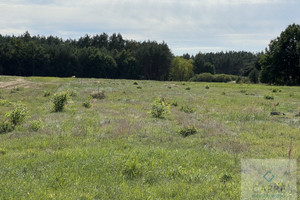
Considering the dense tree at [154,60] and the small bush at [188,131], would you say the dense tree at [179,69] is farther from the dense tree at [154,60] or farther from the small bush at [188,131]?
the small bush at [188,131]

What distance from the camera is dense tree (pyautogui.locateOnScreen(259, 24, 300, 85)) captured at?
198 ft

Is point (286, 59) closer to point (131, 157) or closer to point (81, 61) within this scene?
point (131, 157)

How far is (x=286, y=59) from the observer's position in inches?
2409

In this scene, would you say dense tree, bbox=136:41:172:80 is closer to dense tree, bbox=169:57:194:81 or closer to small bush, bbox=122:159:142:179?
dense tree, bbox=169:57:194:81

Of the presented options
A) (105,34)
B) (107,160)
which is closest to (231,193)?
(107,160)

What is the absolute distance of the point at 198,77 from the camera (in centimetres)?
10488

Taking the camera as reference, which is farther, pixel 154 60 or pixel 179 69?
pixel 179 69

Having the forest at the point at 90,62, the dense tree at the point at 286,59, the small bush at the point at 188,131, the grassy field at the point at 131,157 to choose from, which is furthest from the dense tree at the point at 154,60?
the small bush at the point at 188,131

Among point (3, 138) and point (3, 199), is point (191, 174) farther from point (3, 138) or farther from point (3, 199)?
point (3, 138)

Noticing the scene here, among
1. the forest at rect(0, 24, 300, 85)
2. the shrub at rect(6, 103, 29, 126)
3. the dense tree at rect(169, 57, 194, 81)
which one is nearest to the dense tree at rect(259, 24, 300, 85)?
the forest at rect(0, 24, 300, 85)

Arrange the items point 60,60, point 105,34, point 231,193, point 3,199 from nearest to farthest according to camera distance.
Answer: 1. point 3,199
2. point 231,193
3. point 60,60
4. point 105,34

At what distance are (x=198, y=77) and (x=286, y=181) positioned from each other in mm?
99887

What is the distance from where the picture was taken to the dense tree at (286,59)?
60344 mm

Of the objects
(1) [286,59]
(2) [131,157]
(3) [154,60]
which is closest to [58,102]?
(2) [131,157]
